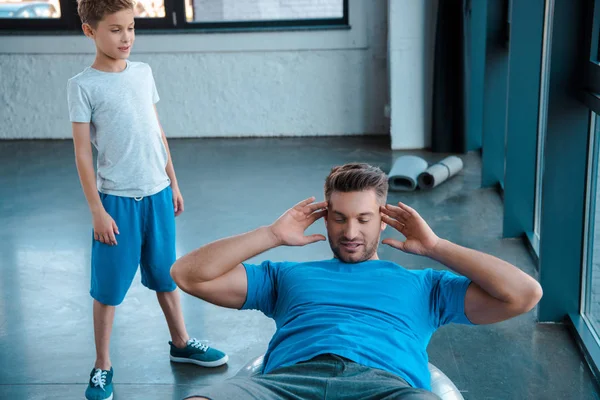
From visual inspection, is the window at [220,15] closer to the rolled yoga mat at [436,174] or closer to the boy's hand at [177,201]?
the rolled yoga mat at [436,174]

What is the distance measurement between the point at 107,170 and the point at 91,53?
4.72 m

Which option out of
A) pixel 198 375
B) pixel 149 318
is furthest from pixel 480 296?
pixel 149 318

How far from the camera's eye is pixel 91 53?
283 inches

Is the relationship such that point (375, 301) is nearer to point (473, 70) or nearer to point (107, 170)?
point (107, 170)

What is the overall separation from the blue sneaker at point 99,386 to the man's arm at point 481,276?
1356 mm

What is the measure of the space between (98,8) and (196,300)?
160 centimetres

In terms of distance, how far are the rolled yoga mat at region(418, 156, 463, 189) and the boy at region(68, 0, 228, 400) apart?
279cm

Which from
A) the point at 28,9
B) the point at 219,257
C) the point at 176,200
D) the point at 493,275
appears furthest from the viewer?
the point at 28,9

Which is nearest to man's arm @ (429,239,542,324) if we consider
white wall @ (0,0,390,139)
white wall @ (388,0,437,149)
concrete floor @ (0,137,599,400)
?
concrete floor @ (0,137,599,400)

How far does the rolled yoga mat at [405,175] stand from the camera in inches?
212

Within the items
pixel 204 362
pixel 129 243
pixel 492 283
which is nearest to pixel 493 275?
pixel 492 283

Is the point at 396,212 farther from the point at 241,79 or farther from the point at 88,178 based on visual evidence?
the point at 241,79

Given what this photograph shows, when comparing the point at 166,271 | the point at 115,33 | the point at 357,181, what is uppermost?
the point at 115,33

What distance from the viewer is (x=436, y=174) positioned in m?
5.41
